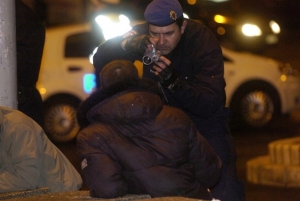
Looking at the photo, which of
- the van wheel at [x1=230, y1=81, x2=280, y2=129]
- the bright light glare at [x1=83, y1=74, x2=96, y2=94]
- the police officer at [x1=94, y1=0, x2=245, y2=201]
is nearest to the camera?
the police officer at [x1=94, y1=0, x2=245, y2=201]

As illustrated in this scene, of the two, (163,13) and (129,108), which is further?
(163,13)

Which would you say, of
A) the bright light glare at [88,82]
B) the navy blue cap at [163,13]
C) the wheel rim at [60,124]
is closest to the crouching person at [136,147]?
the navy blue cap at [163,13]

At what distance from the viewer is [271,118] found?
Answer: 12.5m

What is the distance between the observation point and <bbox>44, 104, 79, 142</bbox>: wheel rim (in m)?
11.4

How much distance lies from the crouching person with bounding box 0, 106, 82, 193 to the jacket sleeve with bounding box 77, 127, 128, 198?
0.68 m

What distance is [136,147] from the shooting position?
3.81 metres

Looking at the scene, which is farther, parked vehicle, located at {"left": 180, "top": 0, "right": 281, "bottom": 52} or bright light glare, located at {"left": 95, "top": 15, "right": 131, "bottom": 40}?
parked vehicle, located at {"left": 180, "top": 0, "right": 281, "bottom": 52}

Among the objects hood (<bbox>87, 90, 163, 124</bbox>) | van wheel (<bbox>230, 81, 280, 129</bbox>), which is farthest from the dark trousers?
van wheel (<bbox>230, 81, 280, 129</bbox>)

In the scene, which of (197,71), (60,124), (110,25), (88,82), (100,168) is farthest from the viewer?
(110,25)

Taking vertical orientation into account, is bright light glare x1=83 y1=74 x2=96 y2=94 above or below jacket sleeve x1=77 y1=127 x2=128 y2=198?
above

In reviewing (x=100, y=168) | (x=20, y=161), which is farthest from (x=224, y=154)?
(x=20, y=161)

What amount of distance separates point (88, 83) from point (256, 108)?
277 centimetres

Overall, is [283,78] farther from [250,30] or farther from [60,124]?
[60,124]

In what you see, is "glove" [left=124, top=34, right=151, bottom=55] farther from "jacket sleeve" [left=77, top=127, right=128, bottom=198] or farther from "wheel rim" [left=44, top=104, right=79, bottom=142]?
"wheel rim" [left=44, top=104, right=79, bottom=142]
